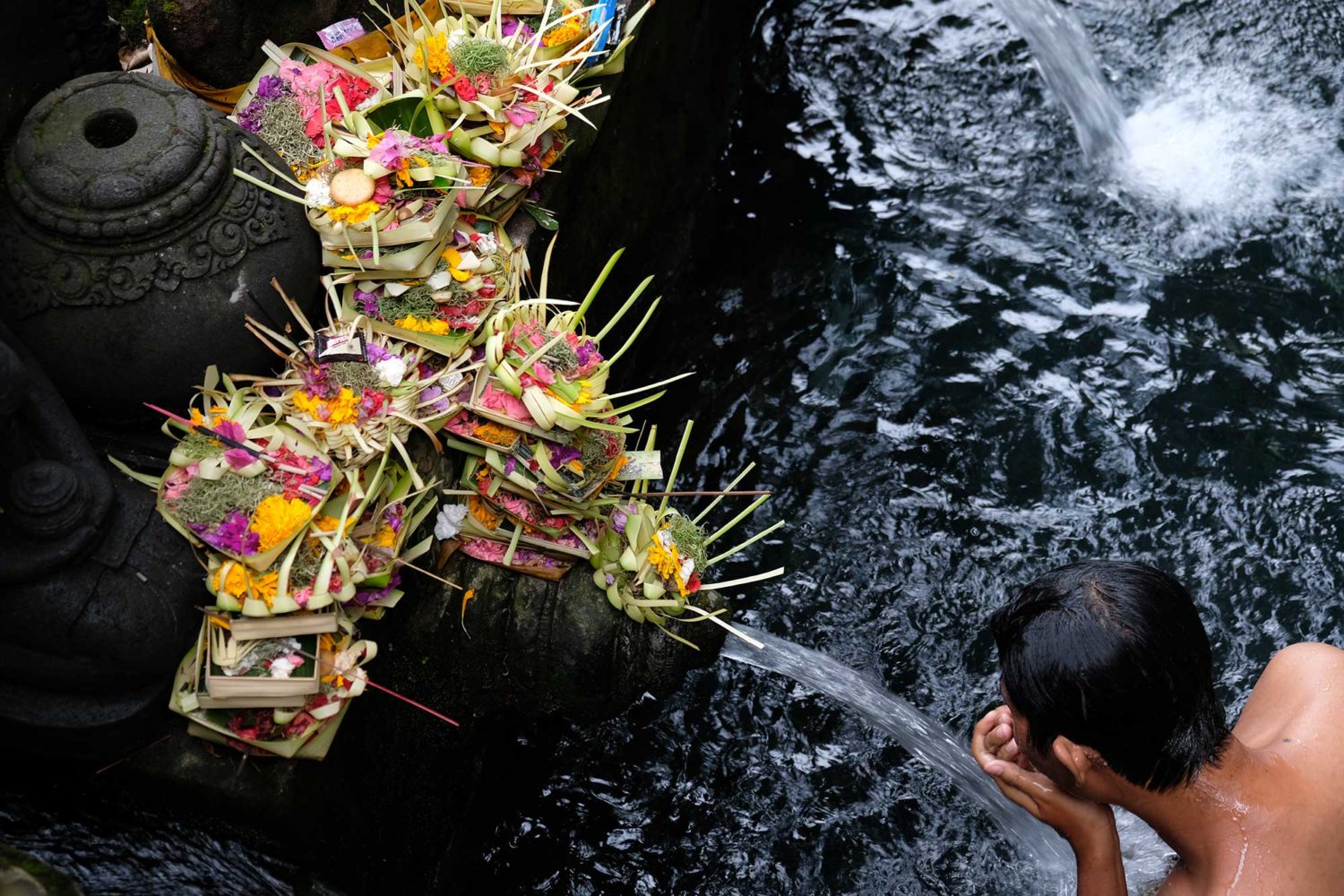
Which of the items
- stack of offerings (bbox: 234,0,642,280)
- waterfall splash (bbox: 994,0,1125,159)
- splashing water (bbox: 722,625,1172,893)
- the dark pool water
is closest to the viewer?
stack of offerings (bbox: 234,0,642,280)

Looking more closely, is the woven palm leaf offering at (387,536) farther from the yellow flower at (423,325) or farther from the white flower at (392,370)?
the yellow flower at (423,325)

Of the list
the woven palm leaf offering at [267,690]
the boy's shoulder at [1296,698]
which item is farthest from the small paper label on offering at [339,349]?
the boy's shoulder at [1296,698]

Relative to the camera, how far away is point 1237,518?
3.97m

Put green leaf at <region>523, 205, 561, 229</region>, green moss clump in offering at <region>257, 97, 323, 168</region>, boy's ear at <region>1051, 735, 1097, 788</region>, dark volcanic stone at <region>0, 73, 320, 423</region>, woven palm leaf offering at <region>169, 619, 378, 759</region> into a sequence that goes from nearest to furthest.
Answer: boy's ear at <region>1051, 735, 1097, 788</region> < woven palm leaf offering at <region>169, 619, 378, 759</region> < dark volcanic stone at <region>0, 73, 320, 423</region> < green moss clump in offering at <region>257, 97, 323, 168</region> < green leaf at <region>523, 205, 561, 229</region>

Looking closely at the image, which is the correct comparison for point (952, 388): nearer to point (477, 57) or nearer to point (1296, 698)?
point (1296, 698)

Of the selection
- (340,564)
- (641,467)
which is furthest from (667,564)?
(340,564)

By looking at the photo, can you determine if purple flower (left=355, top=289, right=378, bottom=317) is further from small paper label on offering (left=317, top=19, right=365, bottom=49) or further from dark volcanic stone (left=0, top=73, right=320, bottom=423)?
small paper label on offering (left=317, top=19, right=365, bottom=49)

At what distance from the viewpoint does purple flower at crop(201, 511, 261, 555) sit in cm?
257

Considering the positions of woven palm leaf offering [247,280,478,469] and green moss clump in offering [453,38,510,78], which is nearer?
woven palm leaf offering [247,280,478,469]

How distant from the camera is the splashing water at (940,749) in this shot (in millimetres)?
3316

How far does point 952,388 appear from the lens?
443 centimetres

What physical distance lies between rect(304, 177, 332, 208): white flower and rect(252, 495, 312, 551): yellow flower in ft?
2.63

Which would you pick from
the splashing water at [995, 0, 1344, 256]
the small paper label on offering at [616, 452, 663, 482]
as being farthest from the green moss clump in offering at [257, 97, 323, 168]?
the splashing water at [995, 0, 1344, 256]

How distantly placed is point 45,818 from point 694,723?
184 centimetres
